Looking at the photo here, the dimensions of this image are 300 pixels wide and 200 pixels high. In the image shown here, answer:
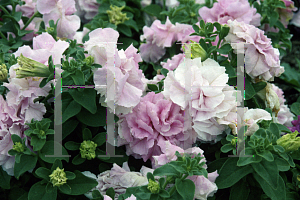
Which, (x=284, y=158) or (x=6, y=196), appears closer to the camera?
(x=284, y=158)

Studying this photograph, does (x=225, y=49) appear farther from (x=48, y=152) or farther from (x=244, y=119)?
(x=48, y=152)

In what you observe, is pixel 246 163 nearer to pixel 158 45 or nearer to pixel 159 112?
pixel 159 112

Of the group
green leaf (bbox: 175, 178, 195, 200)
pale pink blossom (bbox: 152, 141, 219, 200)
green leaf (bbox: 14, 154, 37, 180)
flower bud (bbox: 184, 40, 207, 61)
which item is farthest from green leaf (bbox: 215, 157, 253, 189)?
green leaf (bbox: 14, 154, 37, 180)

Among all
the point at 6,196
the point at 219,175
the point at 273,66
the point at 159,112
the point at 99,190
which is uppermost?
the point at 273,66

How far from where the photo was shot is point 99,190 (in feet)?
3.59

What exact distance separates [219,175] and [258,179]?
0.37ft

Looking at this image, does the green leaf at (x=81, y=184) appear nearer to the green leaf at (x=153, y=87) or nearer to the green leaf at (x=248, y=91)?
the green leaf at (x=153, y=87)

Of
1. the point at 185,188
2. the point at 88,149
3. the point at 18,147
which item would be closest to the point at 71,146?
the point at 88,149

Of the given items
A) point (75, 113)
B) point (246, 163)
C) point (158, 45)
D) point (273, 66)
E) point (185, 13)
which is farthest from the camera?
point (185, 13)

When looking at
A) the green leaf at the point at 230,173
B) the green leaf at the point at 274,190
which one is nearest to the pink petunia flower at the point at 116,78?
the green leaf at the point at 230,173

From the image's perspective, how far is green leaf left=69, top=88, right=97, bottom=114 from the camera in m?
1.02

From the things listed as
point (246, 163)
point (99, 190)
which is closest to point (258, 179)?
point (246, 163)

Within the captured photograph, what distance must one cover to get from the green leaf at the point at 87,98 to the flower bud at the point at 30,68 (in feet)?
0.35

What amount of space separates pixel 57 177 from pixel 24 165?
115mm
